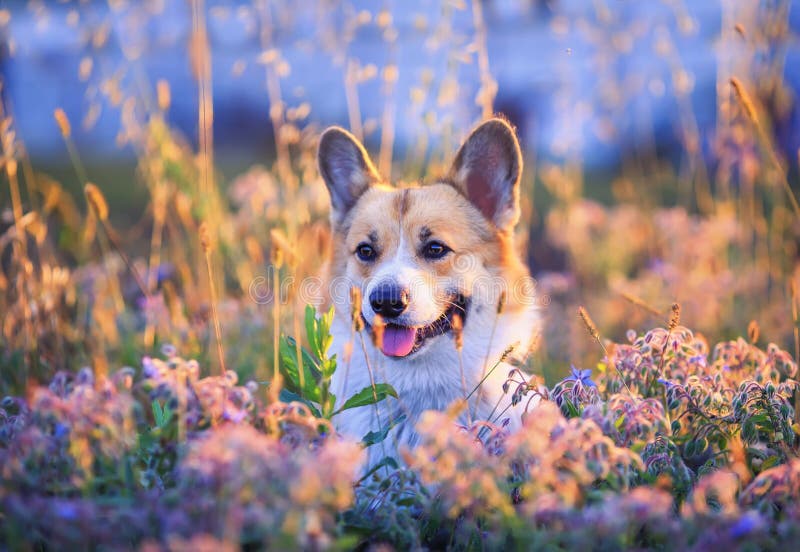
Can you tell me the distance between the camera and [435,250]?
9.79 feet

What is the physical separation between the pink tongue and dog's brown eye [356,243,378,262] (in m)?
0.50

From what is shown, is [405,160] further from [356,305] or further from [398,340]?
[356,305]

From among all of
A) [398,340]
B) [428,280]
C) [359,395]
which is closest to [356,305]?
[359,395]

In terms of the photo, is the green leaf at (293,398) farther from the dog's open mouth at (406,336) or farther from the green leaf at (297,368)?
the dog's open mouth at (406,336)

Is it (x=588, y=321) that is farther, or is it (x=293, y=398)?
(x=293, y=398)

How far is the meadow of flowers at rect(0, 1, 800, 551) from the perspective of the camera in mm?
1429

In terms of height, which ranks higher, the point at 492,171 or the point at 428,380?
the point at 492,171

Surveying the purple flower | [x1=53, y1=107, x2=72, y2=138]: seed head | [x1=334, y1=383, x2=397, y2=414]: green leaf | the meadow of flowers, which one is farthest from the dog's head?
the purple flower

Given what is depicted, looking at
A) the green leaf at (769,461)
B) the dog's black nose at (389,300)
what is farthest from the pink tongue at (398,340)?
the green leaf at (769,461)

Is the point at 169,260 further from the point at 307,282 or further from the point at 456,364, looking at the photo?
the point at 456,364

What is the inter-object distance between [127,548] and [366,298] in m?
1.26

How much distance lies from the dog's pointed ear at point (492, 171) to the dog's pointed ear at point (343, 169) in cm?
43

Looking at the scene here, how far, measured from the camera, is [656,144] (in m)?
10.1

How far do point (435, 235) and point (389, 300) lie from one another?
1.84ft
